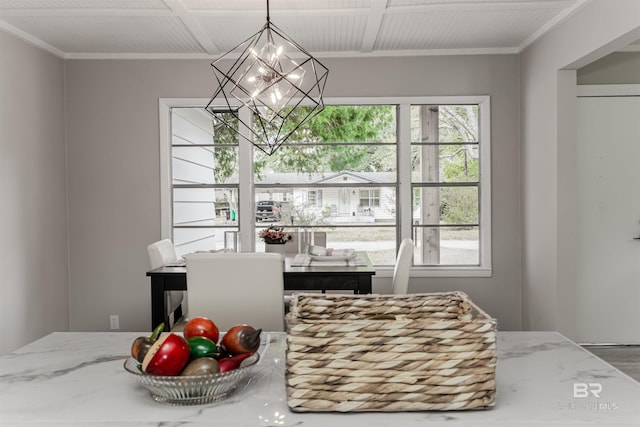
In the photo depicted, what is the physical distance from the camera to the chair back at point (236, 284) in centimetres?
264

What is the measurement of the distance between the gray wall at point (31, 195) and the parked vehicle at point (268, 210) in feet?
5.23

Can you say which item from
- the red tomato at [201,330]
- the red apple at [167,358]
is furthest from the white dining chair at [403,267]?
the red apple at [167,358]

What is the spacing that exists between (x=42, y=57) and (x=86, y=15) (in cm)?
91

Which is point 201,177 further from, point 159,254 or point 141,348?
point 141,348

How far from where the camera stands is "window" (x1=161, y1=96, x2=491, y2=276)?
4.63m

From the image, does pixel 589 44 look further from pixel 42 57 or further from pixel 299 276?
pixel 42 57

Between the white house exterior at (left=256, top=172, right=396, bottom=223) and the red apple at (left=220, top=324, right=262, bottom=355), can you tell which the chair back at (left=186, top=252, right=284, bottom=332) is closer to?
the red apple at (left=220, top=324, right=262, bottom=355)

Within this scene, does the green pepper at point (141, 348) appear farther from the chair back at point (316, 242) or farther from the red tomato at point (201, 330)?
the chair back at point (316, 242)

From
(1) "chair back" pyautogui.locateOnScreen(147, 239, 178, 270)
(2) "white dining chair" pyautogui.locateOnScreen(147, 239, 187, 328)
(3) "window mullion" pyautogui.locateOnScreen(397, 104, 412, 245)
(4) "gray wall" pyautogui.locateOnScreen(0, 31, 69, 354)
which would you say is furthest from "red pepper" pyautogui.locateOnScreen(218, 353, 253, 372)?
(3) "window mullion" pyautogui.locateOnScreen(397, 104, 412, 245)

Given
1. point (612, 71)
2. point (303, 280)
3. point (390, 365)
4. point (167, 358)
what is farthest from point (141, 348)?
point (612, 71)

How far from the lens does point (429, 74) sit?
4.52 metres

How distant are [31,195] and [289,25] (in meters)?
2.23

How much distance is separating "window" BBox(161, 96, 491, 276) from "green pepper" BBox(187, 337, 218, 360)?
357 cm

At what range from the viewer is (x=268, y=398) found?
1.03 m
